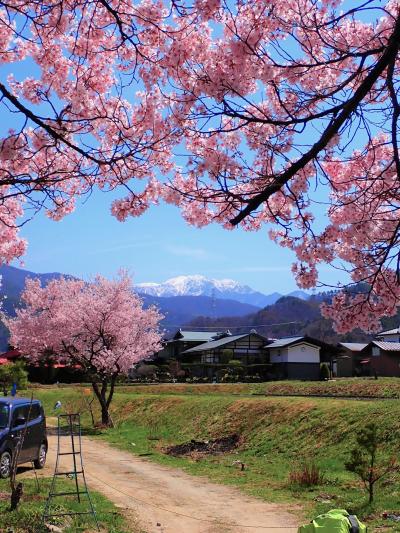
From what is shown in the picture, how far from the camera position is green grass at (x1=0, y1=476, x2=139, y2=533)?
26.2 feet

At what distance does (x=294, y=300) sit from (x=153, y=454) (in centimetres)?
16979

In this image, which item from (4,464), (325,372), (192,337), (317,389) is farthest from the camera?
(192,337)

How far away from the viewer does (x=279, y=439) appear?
16.7 meters

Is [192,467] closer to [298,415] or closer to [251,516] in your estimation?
[298,415]

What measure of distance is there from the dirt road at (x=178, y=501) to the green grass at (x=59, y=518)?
45cm

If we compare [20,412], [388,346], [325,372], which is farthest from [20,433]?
[388,346]

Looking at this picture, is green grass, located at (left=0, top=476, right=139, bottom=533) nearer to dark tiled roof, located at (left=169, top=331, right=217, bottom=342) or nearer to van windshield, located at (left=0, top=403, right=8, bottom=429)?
van windshield, located at (left=0, top=403, right=8, bottom=429)

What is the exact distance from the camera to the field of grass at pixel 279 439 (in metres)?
10.5

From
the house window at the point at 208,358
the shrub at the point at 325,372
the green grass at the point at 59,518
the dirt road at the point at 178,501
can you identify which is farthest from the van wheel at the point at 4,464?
the house window at the point at 208,358

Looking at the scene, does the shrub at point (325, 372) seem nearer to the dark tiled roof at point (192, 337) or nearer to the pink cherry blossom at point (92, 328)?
the pink cherry blossom at point (92, 328)

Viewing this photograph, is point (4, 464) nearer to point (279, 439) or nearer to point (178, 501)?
point (178, 501)

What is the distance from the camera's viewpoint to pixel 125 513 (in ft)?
31.3

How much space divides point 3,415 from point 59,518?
548 centimetres

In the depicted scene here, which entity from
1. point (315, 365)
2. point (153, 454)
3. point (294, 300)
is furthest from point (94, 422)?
point (294, 300)
